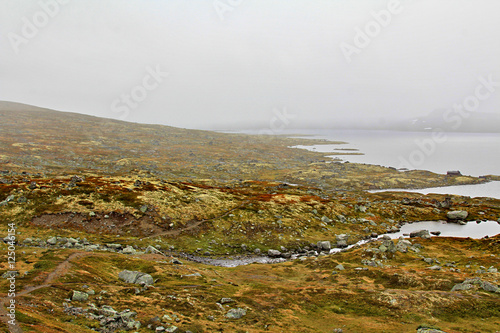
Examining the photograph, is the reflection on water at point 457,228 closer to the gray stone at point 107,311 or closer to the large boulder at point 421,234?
the large boulder at point 421,234

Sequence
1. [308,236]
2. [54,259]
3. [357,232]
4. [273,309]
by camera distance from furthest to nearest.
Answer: [357,232] → [308,236] → [54,259] → [273,309]

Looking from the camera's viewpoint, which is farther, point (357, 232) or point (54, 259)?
point (357, 232)

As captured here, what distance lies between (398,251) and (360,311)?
91.7ft

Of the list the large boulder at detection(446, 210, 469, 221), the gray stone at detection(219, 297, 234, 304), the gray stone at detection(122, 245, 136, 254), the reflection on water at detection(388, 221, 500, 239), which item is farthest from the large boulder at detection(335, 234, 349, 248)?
the gray stone at detection(122, 245, 136, 254)

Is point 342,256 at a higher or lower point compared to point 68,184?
lower

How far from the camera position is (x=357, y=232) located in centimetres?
7375

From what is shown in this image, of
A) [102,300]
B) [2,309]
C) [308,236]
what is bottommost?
[308,236]

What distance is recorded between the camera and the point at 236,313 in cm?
2941

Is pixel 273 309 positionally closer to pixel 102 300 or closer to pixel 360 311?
pixel 360 311

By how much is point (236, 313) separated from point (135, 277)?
15.4 m

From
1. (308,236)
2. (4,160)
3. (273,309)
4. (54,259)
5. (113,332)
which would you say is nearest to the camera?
(113,332)

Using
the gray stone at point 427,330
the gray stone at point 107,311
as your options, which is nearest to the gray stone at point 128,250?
the gray stone at point 107,311

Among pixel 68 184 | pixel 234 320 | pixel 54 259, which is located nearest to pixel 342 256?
pixel 234 320

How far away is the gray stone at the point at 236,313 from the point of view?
28.8 metres
